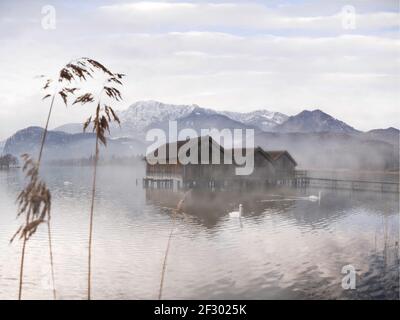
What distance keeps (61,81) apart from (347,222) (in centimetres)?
3559

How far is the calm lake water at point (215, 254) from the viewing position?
18.4 m

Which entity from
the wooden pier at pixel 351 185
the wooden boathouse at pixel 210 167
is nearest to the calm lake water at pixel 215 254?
the wooden boathouse at pixel 210 167

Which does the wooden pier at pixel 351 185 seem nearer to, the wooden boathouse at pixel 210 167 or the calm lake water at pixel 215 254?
the wooden boathouse at pixel 210 167

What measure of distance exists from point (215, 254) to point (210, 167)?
4155 centimetres

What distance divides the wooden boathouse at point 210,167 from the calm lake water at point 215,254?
18.7 m

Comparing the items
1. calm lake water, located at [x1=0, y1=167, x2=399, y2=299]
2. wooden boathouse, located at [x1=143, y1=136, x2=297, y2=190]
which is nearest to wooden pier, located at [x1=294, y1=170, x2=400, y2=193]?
wooden boathouse, located at [x1=143, y1=136, x2=297, y2=190]

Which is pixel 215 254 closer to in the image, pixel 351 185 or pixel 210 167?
pixel 210 167

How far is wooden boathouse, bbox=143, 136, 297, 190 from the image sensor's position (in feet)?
209

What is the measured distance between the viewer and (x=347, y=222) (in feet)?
124

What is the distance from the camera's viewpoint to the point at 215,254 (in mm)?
24719

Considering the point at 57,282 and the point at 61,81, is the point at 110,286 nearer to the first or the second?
the point at 57,282

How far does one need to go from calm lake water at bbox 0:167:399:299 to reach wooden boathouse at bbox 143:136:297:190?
1874 centimetres
